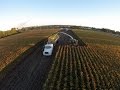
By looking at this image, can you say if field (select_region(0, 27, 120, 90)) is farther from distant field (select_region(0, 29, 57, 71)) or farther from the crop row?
distant field (select_region(0, 29, 57, 71))

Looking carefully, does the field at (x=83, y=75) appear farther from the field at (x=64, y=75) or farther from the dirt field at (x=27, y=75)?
the dirt field at (x=27, y=75)

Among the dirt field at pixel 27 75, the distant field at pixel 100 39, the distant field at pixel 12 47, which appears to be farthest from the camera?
the distant field at pixel 100 39

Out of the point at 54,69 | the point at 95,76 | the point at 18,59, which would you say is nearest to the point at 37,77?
the point at 54,69

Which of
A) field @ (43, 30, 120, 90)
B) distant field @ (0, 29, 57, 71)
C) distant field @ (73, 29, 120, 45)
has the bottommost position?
distant field @ (73, 29, 120, 45)

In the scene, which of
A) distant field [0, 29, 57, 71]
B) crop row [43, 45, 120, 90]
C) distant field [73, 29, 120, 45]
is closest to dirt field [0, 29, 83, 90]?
crop row [43, 45, 120, 90]

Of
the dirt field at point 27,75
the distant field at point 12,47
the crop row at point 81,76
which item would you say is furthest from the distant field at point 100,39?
the dirt field at point 27,75

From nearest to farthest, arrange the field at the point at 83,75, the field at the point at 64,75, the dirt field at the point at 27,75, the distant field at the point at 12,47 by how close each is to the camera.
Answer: the field at the point at 83,75 < the field at the point at 64,75 < the dirt field at the point at 27,75 < the distant field at the point at 12,47

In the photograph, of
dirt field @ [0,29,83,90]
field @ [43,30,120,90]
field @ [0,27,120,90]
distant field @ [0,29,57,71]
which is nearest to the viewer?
field @ [43,30,120,90]

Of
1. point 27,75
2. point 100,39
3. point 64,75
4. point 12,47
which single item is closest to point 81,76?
point 64,75

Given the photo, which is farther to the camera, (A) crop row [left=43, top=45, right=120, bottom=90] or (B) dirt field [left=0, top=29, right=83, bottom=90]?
(B) dirt field [left=0, top=29, right=83, bottom=90]

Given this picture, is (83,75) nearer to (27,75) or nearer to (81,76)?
→ (81,76)

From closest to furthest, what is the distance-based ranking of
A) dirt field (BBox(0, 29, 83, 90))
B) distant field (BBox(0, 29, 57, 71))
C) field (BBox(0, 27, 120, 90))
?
1. field (BBox(0, 27, 120, 90))
2. dirt field (BBox(0, 29, 83, 90))
3. distant field (BBox(0, 29, 57, 71))

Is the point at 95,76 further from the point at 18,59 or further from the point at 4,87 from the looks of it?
the point at 18,59
